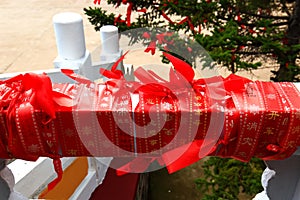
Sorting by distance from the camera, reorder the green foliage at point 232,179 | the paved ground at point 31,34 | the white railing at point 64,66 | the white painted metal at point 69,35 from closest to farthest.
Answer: the white railing at point 64,66, the white painted metal at point 69,35, the green foliage at point 232,179, the paved ground at point 31,34

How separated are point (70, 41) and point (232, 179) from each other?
798 mm

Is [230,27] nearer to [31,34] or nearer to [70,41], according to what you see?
[70,41]

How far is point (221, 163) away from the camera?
1440mm

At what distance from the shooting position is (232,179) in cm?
136

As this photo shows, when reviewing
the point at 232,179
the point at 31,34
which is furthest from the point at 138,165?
the point at 31,34

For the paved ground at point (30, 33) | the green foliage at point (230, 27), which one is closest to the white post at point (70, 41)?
the green foliage at point (230, 27)

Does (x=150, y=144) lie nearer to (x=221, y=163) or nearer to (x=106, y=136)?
(x=106, y=136)

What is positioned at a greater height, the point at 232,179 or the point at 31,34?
the point at 232,179

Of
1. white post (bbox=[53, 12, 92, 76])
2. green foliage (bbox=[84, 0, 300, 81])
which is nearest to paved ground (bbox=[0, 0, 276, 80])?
green foliage (bbox=[84, 0, 300, 81])

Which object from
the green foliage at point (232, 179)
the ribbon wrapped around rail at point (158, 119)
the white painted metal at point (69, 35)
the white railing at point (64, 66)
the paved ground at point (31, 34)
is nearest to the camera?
the ribbon wrapped around rail at point (158, 119)

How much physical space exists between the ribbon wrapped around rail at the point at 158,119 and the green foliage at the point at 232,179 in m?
0.73

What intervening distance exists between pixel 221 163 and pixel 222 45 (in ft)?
1.58

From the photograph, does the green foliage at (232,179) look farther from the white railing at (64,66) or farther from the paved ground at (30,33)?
the paved ground at (30,33)

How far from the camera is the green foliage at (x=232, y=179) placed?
129 cm
